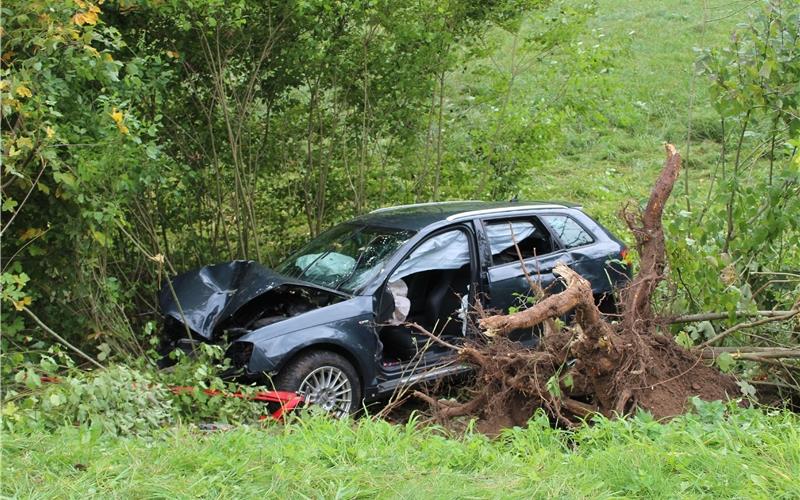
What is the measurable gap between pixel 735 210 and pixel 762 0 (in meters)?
1.65

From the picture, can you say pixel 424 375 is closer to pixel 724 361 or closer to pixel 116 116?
pixel 724 361

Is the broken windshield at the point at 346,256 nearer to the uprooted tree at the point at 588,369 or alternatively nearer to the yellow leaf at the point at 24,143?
the uprooted tree at the point at 588,369

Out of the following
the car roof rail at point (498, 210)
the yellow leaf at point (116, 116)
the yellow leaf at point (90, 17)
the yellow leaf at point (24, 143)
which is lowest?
the car roof rail at point (498, 210)

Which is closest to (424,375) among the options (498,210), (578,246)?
(498,210)

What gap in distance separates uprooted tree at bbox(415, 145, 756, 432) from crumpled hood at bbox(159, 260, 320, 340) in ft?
5.43

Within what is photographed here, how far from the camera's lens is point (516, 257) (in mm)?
7316

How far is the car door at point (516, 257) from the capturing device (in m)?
6.96

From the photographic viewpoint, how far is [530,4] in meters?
9.41

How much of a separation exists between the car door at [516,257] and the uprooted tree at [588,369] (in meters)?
1.02

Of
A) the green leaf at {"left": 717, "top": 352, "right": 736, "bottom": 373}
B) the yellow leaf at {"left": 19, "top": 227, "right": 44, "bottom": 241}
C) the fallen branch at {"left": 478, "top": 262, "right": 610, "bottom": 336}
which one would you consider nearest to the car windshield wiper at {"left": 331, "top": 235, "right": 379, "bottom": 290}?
the fallen branch at {"left": 478, "top": 262, "right": 610, "bottom": 336}

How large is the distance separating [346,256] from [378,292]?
0.70 m

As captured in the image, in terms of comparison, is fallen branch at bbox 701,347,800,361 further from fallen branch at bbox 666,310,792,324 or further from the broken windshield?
the broken windshield

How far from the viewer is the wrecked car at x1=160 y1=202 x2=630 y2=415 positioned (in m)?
6.09

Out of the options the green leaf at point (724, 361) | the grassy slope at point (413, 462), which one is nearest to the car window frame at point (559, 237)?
the green leaf at point (724, 361)
